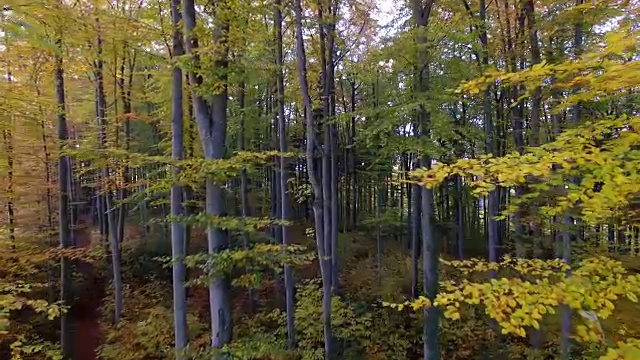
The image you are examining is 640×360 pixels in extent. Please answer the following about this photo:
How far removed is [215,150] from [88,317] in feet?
33.1

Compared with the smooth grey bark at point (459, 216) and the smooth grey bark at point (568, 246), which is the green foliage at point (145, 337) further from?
the smooth grey bark at point (459, 216)

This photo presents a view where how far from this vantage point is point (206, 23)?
5.62 meters

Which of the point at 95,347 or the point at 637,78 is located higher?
the point at 637,78

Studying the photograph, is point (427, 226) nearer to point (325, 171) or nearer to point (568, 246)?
point (568, 246)

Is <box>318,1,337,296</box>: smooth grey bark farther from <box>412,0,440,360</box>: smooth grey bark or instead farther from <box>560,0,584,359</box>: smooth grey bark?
<box>560,0,584,359</box>: smooth grey bark

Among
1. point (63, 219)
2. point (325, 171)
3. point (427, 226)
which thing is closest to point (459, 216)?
point (325, 171)

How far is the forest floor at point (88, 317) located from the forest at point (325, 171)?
0.25 feet

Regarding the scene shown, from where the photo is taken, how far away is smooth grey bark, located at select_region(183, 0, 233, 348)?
16.5 ft

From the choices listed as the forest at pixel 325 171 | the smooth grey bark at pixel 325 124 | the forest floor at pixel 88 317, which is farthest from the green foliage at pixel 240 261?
the forest floor at pixel 88 317

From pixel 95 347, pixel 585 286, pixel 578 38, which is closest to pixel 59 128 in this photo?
pixel 95 347

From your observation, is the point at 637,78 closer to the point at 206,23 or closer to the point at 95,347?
Answer: the point at 206,23

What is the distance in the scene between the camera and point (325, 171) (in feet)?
31.3

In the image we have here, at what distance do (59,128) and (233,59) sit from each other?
5.69 meters

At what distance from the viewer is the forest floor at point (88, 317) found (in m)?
10.0
